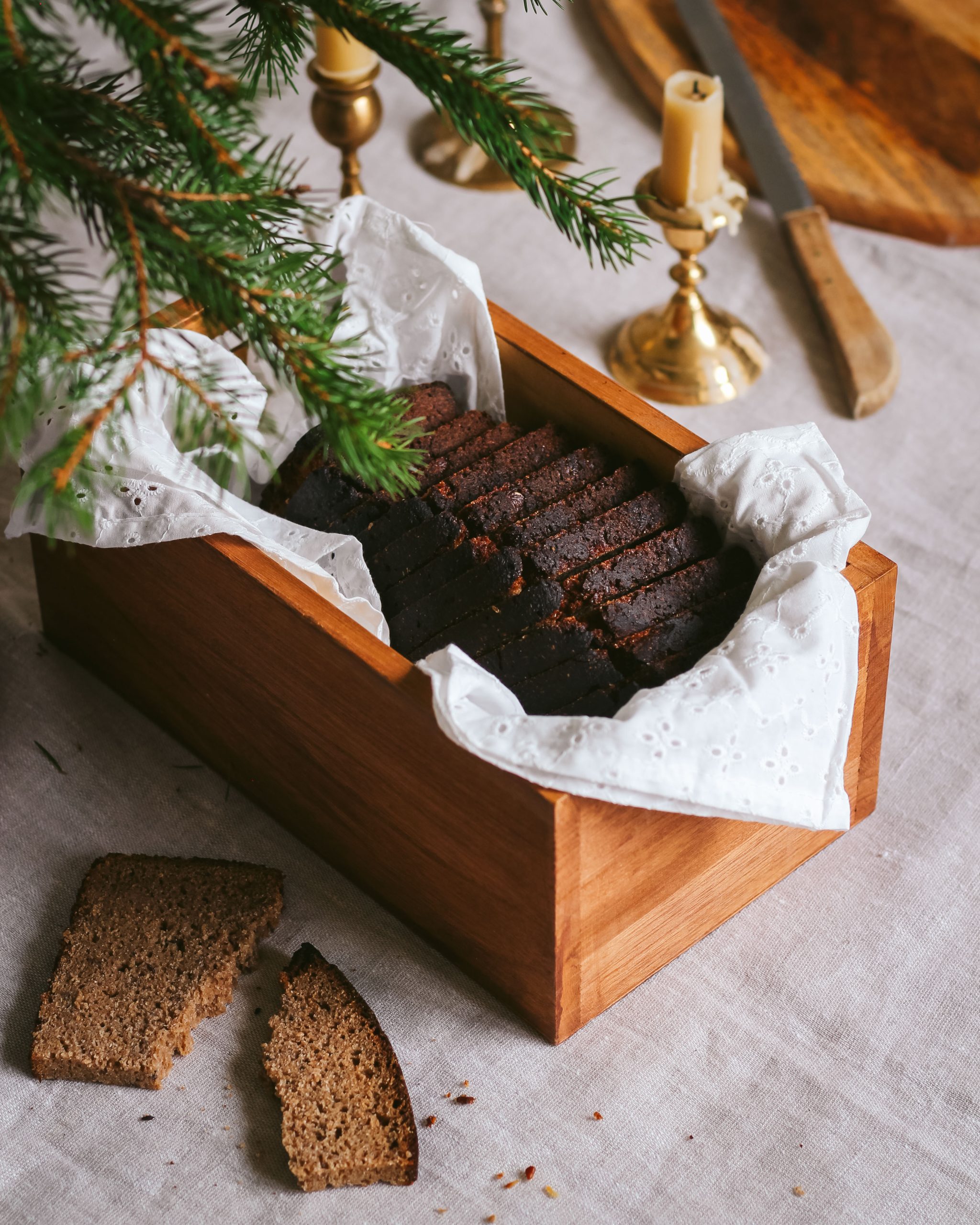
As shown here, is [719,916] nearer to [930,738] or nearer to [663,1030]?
[663,1030]

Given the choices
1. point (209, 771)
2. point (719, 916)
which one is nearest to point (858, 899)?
point (719, 916)

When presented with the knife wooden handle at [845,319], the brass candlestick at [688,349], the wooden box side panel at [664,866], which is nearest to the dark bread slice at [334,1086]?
the wooden box side panel at [664,866]

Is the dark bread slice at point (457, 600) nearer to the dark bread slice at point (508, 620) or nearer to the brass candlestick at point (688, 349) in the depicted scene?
the dark bread slice at point (508, 620)

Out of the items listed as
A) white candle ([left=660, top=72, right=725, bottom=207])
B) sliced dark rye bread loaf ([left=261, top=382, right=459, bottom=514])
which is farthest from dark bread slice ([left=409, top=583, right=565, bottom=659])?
white candle ([left=660, top=72, right=725, bottom=207])

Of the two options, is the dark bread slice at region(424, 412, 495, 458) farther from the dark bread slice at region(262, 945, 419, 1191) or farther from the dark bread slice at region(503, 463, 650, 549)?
the dark bread slice at region(262, 945, 419, 1191)

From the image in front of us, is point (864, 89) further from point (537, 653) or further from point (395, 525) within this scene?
point (537, 653)

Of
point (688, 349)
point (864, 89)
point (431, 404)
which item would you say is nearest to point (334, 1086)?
point (431, 404)

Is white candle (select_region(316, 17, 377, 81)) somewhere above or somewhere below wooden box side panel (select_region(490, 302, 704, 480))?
above

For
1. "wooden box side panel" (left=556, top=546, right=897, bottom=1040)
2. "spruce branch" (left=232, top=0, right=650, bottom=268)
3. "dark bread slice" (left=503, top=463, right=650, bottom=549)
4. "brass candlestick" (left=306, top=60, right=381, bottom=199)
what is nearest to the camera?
"spruce branch" (left=232, top=0, right=650, bottom=268)
